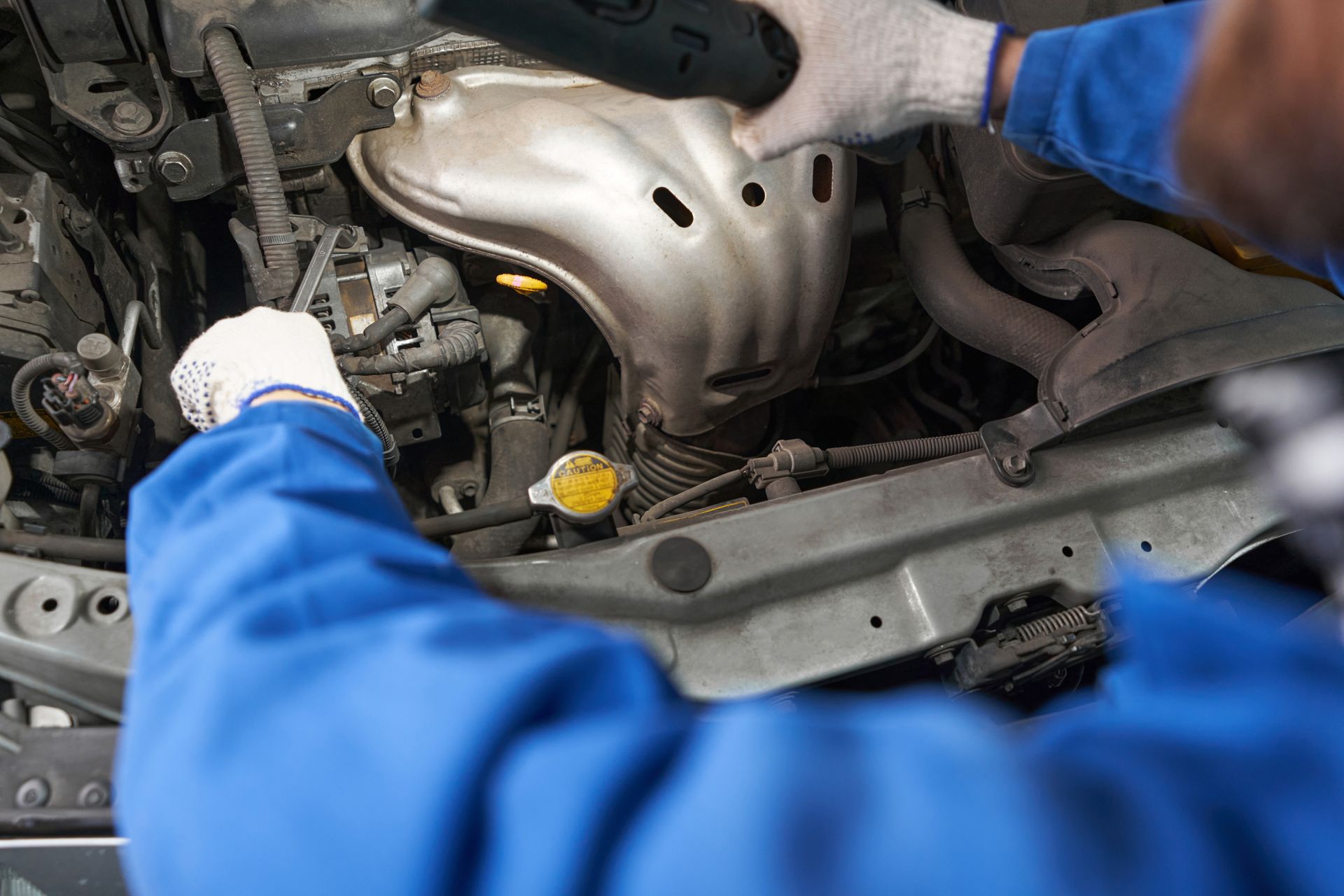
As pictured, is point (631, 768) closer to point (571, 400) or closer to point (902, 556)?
point (902, 556)

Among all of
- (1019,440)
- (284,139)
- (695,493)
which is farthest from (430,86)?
(1019,440)

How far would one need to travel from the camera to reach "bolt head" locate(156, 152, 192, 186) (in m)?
1.33

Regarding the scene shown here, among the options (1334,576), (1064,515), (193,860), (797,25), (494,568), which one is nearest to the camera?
(193,860)

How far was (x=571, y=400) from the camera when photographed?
1.76 metres

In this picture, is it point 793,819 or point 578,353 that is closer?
point 793,819

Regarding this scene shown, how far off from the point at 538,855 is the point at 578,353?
141 cm

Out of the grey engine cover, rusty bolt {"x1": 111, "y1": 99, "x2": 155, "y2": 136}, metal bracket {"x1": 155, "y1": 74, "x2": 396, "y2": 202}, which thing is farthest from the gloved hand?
rusty bolt {"x1": 111, "y1": 99, "x2": 155, "y2": 136}

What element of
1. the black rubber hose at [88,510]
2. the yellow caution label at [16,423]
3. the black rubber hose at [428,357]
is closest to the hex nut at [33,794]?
the black rubber hose at [88,510]

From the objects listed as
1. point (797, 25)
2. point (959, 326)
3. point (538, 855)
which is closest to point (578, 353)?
point (959, 326)

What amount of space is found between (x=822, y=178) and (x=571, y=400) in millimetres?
660

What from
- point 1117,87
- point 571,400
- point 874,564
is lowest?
Answer: point 571,400

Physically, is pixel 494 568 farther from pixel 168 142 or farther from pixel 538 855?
pixel 168 142

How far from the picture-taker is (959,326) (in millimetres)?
1490

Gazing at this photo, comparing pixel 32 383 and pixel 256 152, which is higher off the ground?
pixel 256 152
